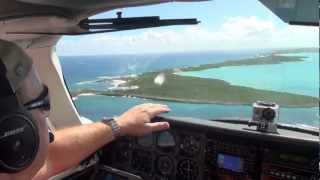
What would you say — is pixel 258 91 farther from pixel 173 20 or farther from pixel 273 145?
pixel 173 20

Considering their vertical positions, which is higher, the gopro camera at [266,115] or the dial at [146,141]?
the gopro camera at [266,115]

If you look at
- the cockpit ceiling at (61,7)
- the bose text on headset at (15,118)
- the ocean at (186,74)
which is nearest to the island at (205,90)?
the ocean at (186,74)

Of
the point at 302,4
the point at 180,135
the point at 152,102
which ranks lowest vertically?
the point at 180,135

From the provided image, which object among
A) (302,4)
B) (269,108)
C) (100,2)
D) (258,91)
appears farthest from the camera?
(258,91)

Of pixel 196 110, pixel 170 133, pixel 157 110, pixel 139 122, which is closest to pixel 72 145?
pixel 139 122

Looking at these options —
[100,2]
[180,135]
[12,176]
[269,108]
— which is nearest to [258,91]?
[269,108]

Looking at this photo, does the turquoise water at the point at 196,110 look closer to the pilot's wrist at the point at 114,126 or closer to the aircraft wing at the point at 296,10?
the pilot's wrist at the point at 114,126
